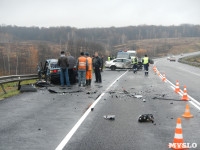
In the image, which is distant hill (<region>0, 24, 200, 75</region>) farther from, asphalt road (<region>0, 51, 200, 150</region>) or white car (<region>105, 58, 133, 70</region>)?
asphalt road (<region>0, 51, 200, 150</region>)

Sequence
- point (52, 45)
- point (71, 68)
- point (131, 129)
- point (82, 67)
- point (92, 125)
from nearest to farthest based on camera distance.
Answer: point (131, 129), point (92, 125), point (82, 67), point (71, 68), point (52, 45)

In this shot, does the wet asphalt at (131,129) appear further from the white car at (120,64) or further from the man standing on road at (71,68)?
the white car at (120,64)

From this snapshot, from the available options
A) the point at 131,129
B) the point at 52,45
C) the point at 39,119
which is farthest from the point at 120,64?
the point at 52,45

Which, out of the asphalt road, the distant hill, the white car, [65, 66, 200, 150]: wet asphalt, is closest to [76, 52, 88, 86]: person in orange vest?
the asphalt road

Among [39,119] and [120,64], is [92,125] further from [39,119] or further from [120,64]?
[120,64]

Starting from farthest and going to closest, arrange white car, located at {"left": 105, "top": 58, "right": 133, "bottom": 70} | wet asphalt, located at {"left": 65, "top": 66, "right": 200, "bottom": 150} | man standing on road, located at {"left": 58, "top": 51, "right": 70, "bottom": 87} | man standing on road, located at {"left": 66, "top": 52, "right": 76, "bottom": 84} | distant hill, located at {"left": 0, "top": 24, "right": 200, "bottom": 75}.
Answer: distant hill, located at {"left": 0, "top": 24, "right": 200, "bottom": 75} < white car, located at {"left": 105, "top": 58, "right": 133, "bottom": 70} < man standing on road, located at {"left": 66, "top": 52, "right": 76, "bottom": 84} < man standing on road, located at {"left": 58, "top": 51, "right": 70, "bottom": 87} < wet asphalt, located at {"left": 65, "top": 66, "right": 200, "bottom": 150}

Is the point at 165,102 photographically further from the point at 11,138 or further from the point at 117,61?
the point at 117,61

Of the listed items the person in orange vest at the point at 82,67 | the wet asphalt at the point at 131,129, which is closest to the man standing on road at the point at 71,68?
the person in orange vest at the point at 82,67

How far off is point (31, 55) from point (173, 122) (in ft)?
338

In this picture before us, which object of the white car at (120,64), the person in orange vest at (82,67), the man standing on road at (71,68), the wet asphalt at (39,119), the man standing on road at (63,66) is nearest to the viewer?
the wet asphalt at (39,119)

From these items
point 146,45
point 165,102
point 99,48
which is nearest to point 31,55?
point 99,48

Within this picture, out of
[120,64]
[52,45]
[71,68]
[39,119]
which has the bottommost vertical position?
[39,119]

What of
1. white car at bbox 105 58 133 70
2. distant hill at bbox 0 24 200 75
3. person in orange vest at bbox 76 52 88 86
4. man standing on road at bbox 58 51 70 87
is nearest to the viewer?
man standing on road at bbox 58 51 70 87

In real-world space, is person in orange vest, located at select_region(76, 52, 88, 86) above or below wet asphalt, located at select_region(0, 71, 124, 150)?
above
